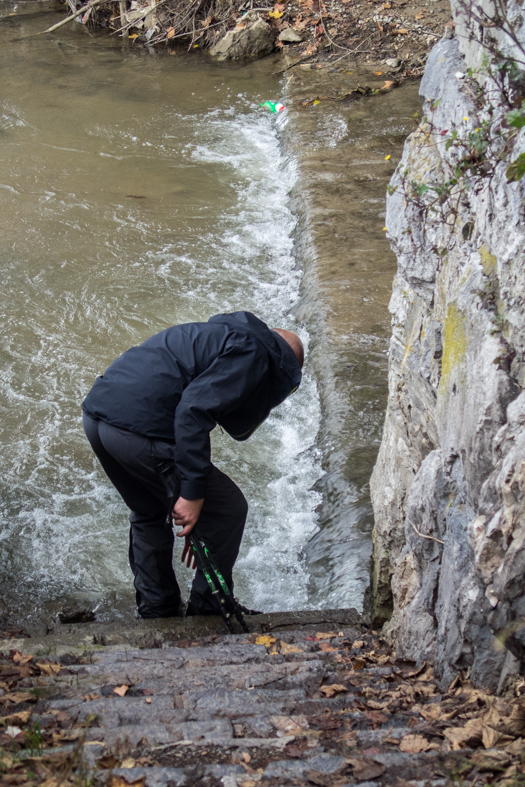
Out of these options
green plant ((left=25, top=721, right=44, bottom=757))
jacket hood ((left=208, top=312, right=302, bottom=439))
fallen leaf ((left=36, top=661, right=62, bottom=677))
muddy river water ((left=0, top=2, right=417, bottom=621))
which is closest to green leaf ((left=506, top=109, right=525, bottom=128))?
jacket hood ((left=208, top=312, right=302, bottom=439))

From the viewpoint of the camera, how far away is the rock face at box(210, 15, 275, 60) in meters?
14.1

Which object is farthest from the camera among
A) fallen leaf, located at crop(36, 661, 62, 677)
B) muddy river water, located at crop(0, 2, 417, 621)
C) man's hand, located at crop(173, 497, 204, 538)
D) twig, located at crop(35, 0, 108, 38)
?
twig, located at crop(35, 0, 108, 38)

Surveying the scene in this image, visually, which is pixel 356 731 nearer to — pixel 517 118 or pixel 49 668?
pixel 49 668

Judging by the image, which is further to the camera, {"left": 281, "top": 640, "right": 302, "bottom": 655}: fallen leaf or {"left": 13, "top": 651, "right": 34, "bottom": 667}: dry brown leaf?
{"left": 281, "top": 640, "right": 302, "bottom": 655}: fallen leaf

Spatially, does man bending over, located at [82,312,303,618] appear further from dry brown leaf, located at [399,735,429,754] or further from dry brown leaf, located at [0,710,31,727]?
dry brown leaf, located at [399,735,429,754]

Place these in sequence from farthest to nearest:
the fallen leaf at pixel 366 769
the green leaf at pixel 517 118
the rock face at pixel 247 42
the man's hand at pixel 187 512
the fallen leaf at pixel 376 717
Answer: the rock face at pixel 247 42 < the man's hand at pixel 187 512 < the fallen leaf at pixel 376 717 < the green leaf at pixel 517 118 < the fallen leaf at pixel 366 769

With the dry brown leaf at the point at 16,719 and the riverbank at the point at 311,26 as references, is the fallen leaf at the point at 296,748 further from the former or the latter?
the riverbank at the point at 311,26

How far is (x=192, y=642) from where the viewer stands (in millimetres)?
3355

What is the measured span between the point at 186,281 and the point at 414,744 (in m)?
6.45

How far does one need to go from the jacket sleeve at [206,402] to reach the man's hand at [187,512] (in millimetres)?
44

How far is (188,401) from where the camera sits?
2.93 meters

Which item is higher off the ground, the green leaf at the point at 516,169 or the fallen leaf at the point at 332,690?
the green leaf at the point at 516,169

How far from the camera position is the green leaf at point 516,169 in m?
2.02

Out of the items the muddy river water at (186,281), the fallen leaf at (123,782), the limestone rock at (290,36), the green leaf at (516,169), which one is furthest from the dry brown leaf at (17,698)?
Answer: the limestone rock at (290,36)
